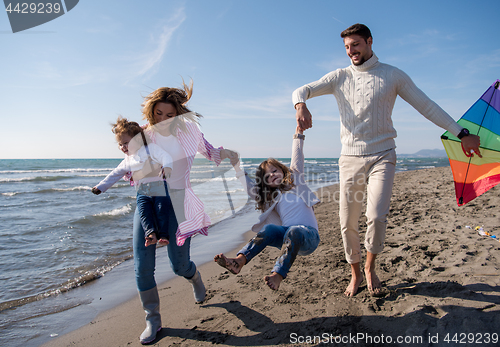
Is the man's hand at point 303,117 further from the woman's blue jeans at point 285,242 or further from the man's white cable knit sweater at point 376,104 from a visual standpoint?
the woman's blue jeans at point 285,242

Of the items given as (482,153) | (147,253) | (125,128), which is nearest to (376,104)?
(482,153)

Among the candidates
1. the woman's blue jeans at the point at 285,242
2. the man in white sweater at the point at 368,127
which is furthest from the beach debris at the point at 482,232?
the woman's blue jeans at the point at 285,242

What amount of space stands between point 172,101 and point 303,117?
119cm

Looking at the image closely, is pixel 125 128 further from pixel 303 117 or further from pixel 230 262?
pixel 303 117

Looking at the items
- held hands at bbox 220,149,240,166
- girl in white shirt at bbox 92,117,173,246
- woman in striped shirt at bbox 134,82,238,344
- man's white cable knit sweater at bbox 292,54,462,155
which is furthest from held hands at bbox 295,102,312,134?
girl in white shirt at bbox 92,117,173,246

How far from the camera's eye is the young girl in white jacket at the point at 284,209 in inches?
92.0

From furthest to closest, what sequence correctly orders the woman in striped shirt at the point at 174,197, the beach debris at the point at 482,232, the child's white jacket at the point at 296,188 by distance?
the beach debris at the point at 482,232
the child's white jacket at the point at 296,188
the woman in striped shirt at the point at 174,197

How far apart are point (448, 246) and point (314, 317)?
7.23ft

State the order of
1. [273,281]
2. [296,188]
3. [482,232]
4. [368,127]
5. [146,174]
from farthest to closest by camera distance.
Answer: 1. [482,232]
2. [296,188]
3. [368,127]
4. [146,174]
5. [273,281]

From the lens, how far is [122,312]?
3082 millimetres

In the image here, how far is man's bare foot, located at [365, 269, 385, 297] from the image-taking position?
8.66ft

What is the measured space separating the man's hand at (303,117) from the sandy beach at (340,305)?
1.64 meters

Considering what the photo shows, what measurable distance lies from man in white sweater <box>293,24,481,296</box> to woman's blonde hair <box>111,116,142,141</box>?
4.83ft

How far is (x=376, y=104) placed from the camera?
2.59 meters
